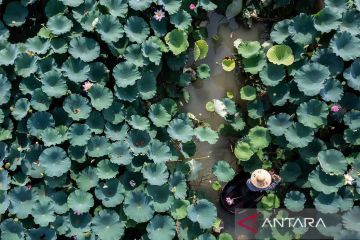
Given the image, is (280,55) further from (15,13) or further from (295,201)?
(15,13)

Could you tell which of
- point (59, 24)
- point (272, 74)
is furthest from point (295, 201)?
point (59, 24)

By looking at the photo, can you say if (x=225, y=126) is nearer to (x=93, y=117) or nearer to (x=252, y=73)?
(x=252, y=73)

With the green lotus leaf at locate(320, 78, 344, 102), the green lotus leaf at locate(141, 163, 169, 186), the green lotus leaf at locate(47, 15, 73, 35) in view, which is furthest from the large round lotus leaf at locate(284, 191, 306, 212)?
the green lotus leaf at locate(47, 15, 73, 35)

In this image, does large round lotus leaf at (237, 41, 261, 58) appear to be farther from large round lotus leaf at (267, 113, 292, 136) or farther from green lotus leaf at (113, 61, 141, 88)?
green lotus leaf at (113, 61, 141, 88)

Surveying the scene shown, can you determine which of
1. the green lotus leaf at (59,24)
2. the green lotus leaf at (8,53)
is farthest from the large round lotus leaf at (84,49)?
the green lotus leaf at (8,53)

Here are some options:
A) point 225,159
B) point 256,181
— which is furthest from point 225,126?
point 256,181
